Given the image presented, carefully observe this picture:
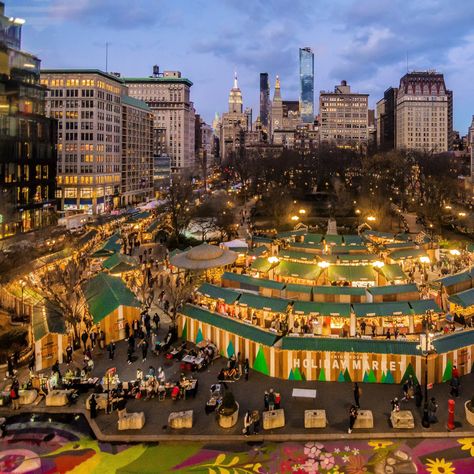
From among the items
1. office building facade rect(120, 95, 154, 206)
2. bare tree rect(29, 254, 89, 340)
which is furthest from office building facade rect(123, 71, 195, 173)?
bare tree rect(29, 254, 89, 340)

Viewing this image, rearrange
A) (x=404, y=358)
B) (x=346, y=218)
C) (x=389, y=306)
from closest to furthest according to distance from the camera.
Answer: (x=404, y=358), (x=389, y=306), (x=346, y=218)

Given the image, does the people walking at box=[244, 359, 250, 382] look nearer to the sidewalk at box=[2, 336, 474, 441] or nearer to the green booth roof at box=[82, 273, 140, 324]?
the sidewalk at box=[2, 336, 474, 441]

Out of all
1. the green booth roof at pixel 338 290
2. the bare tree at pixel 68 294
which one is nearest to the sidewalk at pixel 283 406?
the bare tree at pixel 68 294

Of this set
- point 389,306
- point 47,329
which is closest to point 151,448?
point 47,329

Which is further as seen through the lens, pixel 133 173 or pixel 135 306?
pixel 133 173

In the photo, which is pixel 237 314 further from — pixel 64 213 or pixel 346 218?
pixel 64 213

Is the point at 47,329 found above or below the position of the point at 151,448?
above

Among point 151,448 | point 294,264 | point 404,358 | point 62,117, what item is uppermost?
point 62,117
